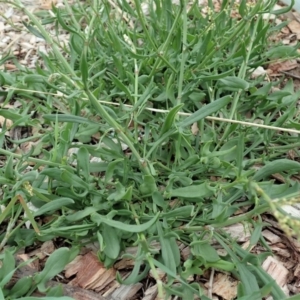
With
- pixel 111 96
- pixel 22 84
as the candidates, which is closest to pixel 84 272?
pixel 111 96

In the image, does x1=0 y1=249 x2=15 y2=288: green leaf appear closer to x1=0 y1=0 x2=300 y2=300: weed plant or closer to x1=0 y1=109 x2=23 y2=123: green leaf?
x1=0 y1=0 x2=300 y2=300: weed plant

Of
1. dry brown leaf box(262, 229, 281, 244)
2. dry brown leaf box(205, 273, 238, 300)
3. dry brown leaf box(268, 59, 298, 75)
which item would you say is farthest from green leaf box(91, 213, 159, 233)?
dry brown leaf box(268, 59, 298, 75)

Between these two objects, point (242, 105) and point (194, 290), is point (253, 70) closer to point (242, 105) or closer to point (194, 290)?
point (242, 105)

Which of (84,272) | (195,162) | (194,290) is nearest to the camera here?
(194,290)

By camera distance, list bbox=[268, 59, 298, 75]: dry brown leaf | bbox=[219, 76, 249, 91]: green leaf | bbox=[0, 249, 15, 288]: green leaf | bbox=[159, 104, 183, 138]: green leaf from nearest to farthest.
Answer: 1. bbox=[0, 249, 15, 288]: green leaf
2. bbox=[159, 104, 183, 138]: green leaf
3. bbox=[219, 76, 249, 91]: green leaf
4. bbox=[268, 59, 298, 75]: dry brown leaf

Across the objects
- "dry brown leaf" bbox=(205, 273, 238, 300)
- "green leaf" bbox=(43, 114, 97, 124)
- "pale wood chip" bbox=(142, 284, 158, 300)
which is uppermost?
"green leaf" bbox=(43, 114, 97, 124)

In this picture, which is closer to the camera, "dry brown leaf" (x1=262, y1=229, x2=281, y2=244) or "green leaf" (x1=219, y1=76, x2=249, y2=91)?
"dry brown leaf" (x1=262, y1=229, x2=281, y2=244)

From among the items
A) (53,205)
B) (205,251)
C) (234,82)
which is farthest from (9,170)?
(234,82)

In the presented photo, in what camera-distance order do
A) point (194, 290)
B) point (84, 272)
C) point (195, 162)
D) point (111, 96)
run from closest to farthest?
1. point (194, 290)
2. point (84, 272)
3. point (195, 162)
4. point (111, 96)

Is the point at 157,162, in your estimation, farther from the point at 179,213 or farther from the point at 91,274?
the point at 91,274
